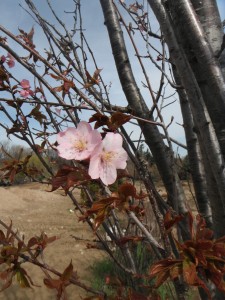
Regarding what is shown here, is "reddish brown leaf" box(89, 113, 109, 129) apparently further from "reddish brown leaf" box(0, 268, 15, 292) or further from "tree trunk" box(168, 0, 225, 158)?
"reddish brown leaf" box(0, 268, 15, 292)

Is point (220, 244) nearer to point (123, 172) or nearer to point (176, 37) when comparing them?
point (123, 172)

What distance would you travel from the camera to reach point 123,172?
0.74 meters

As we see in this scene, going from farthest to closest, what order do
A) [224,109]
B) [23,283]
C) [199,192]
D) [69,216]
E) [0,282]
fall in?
1. [69,216]
2. [0,282]
3. [199,192]
4. [23,283]
5. [224,109]

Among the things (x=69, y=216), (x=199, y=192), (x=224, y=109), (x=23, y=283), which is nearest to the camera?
(x=224, y=109)

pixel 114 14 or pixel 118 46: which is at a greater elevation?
pixel 114 14

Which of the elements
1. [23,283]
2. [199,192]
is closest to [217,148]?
[199,192]

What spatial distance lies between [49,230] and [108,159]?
21.3 ft

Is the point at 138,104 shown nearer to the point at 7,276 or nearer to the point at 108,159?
the point at 108,159

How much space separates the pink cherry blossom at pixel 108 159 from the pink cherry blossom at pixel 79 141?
0.02 meters

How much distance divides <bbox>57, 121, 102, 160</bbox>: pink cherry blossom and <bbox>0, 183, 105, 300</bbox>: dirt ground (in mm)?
1051

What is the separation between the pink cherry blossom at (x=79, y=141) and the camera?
0.67 meters

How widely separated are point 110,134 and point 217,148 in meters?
0.25

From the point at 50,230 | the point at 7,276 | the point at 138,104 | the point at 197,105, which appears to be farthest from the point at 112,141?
the point at 50,230

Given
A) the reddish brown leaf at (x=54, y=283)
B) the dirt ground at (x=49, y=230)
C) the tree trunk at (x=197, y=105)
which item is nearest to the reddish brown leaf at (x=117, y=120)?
the tree trunk at (x=197, y=105)
